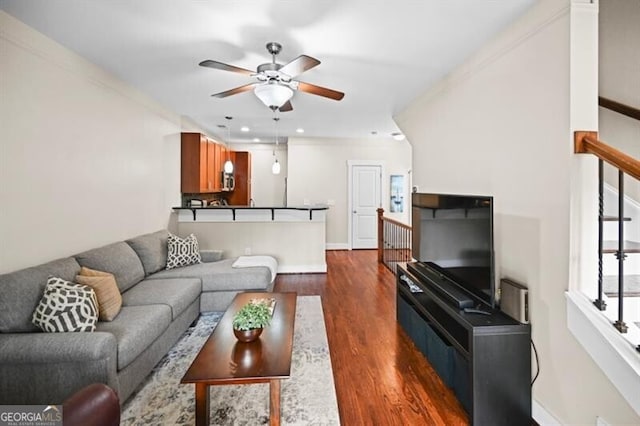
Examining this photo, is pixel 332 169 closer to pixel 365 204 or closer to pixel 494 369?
pixel 365 204

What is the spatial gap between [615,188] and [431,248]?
1.41 meters

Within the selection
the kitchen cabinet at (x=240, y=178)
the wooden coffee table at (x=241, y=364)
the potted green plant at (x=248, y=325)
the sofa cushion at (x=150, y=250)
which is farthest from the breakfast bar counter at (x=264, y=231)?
the potted green plant at (x=248, y=325)

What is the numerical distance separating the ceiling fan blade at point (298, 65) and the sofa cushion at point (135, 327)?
2.16 m

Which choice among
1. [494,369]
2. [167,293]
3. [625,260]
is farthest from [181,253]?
[625,260]

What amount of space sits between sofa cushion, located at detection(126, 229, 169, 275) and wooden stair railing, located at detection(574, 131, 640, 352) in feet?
13.0

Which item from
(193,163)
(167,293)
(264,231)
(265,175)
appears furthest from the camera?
(265,175)

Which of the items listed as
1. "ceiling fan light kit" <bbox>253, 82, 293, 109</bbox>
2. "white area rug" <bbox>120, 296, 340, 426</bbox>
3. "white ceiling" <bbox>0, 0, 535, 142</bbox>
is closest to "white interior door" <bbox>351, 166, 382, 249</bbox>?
"white ceiling" <bbox>0, 0, 535, 142</bbox>

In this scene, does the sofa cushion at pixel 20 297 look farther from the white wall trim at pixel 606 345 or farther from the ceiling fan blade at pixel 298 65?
the white wall trim at pixel 606 345

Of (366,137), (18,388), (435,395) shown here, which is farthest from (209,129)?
(435,395)

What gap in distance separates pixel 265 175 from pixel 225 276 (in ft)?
16.7

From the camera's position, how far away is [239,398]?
87.0 inches

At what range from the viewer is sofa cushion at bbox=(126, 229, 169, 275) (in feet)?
12.0

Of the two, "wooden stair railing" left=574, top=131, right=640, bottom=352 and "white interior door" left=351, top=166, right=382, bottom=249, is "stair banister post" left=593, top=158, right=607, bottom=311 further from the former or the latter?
"white interior door" left=351, top=166, right=382, bottom=249

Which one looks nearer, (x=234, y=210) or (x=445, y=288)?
(x=445, y=288)
